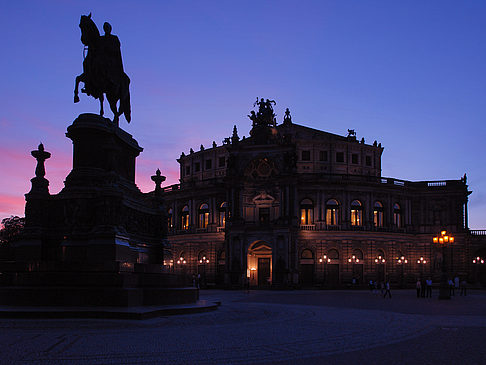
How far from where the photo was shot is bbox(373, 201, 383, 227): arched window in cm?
7594

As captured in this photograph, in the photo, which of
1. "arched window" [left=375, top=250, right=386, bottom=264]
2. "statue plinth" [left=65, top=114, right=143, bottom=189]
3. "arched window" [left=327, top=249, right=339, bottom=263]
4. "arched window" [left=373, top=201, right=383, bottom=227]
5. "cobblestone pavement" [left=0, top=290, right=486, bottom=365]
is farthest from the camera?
"arched window" [left=373, top=201, right=383, bottom=227]

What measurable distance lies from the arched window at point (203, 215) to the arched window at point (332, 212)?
17.5 m

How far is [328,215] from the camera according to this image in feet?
244

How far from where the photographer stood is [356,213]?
2965 inches

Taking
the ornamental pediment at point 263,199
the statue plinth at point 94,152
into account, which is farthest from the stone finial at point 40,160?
the ornamental pediment at point 263,199

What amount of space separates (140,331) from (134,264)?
5763mm

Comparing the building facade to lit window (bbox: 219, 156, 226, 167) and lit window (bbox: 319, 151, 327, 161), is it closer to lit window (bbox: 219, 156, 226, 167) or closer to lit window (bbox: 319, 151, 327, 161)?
lit window (bbox: 319, 151, 327, 161)

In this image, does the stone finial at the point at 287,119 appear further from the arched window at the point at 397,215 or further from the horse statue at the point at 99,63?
the horse statue at the point at 99,63

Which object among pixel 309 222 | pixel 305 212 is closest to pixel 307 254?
pixel 309 222

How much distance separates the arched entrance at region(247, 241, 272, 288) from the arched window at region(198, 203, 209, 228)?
10.2m

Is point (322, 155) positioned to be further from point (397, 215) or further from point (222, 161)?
point (222, 161)

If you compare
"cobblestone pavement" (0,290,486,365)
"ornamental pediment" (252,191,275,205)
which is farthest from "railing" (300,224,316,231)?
"cobblestone pavement" (0,290,486,365)

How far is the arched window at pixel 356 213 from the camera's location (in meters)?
74.9

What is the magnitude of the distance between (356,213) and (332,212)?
3536 millimetres
